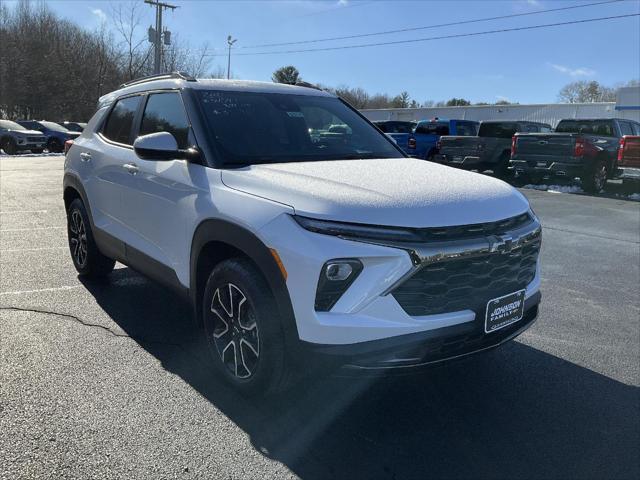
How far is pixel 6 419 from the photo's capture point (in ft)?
9.80

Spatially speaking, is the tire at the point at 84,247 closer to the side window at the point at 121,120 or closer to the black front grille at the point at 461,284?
the side window at the point at 121,120

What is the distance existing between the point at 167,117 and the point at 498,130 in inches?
614

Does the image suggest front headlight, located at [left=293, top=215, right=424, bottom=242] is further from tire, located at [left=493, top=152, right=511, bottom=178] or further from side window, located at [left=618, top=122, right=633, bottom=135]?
side window, located at [left=618, top=122, right=633, bottom=135]

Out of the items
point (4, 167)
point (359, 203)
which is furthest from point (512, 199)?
point (4, 167)

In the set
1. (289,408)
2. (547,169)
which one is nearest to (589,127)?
(547,169)

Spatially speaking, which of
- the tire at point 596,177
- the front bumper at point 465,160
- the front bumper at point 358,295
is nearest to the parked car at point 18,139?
the front bumper at point 465,160

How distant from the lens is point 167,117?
4.05m

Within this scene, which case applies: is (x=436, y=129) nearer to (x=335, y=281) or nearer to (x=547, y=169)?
(x=547, y=169)

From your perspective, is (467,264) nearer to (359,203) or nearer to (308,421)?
(359,203)

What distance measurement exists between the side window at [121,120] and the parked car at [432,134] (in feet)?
53.1

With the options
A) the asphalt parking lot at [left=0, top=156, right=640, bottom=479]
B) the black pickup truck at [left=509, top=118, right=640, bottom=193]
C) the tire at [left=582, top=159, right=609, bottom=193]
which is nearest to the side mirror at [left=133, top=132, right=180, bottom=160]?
the asphalt parking lot at [left=0, top=156, right=640, bottom=479]

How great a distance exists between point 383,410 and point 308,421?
44 centimetres

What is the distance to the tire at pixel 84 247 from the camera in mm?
5254

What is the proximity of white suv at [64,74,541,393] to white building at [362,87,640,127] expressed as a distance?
2467 cm
